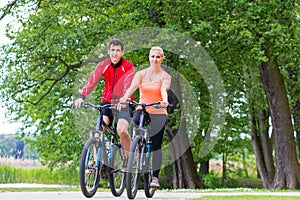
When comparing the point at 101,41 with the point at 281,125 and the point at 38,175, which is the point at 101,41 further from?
the point at 38,175

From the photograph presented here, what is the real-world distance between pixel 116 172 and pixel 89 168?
0.63 m

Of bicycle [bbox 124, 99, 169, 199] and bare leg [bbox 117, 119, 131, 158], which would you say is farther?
bare leg [bbox 117, 119, 131, 158]

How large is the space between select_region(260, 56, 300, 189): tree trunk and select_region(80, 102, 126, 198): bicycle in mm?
9818

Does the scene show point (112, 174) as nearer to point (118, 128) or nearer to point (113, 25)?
point (118, 128)

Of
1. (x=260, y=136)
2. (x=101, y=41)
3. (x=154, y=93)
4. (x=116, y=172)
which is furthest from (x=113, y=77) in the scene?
(x=260, y=136)

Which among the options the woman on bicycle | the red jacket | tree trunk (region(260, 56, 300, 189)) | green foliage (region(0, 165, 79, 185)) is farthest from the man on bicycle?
green foliage (region(0, 165, 79, 185))

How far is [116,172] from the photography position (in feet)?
26.2

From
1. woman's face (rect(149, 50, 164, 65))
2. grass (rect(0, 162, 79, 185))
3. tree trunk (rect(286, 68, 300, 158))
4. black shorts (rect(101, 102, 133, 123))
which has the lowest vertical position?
black shorts (rect(101, 102, 133, 123))

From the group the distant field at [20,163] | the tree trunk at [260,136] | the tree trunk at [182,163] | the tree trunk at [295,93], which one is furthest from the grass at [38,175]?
the tree trunk at [295,93]

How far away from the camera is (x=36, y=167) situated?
83.3ft

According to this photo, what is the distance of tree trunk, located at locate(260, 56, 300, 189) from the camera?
17.1 metres

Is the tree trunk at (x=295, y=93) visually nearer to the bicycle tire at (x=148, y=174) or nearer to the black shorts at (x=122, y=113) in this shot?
the bicycle tire at (x=148, y=174)

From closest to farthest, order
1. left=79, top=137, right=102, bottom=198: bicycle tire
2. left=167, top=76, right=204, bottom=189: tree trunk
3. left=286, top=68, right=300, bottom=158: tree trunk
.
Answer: left=79, top=137, right=102, bottom=198: bicycle tire < left=167, top=76, right=204, bottom=189: tree trunk < left=286, top=68, right=300, bottom=158: tree trunk

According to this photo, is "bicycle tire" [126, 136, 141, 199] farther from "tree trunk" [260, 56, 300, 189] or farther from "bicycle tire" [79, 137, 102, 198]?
"tree trunk" [260, 56, 300, 189]
